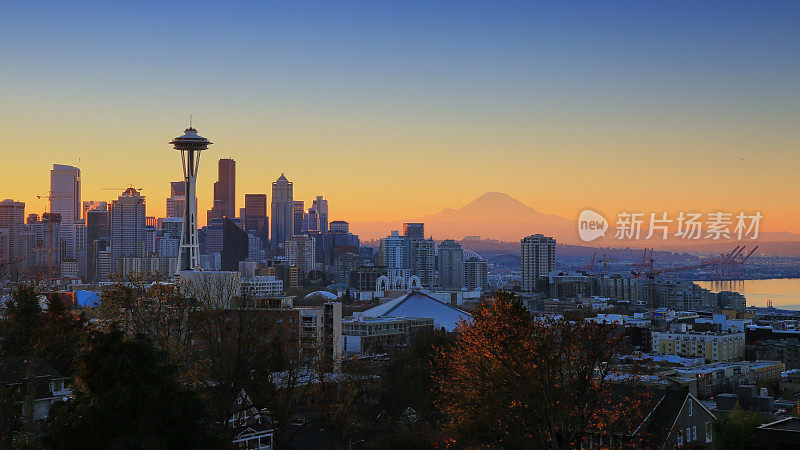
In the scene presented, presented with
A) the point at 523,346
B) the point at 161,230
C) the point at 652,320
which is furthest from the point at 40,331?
the point at 161,230

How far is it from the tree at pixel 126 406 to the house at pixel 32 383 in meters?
3.36

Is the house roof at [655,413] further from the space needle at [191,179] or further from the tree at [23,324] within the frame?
the space needle at [191,179]

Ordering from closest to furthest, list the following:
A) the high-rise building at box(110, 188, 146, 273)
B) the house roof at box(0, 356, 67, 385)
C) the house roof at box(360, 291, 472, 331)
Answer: the house roof at box(0, 356, 67, 385) < the house roof at box(360, 291, 472, 331) < the high-rise building at box(110, 188, 146, 273)

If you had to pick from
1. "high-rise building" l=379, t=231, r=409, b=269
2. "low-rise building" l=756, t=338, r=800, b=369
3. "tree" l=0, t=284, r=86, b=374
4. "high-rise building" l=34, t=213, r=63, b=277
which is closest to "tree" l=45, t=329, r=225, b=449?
"tree" l=0, t=284, r=86, b=374

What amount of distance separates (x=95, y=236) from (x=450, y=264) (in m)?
48.6

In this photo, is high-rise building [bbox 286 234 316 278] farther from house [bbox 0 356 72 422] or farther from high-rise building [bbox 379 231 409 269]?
house [bbox 0 356 72 422]

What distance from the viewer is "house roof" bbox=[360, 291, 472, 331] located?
48.6 meters

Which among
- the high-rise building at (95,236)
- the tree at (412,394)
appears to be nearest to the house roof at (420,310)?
the tree at (412,394)

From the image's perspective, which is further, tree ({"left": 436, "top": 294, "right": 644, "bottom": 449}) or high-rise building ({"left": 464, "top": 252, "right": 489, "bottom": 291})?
high-rise building ({"left": 464, "top": 252, "right": 489, "bottom": 291})

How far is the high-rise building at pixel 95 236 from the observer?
120m

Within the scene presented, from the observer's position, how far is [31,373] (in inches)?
460

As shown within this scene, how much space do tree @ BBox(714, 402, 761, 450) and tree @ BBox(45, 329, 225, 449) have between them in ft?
28.7

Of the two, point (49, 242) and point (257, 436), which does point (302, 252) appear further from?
point (257, 436)

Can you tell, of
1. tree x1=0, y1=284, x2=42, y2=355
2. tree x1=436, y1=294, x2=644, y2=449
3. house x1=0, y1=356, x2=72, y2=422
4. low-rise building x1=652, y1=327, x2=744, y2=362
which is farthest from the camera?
low-rise building x1=652, y1=327, x2=744, y2=362
